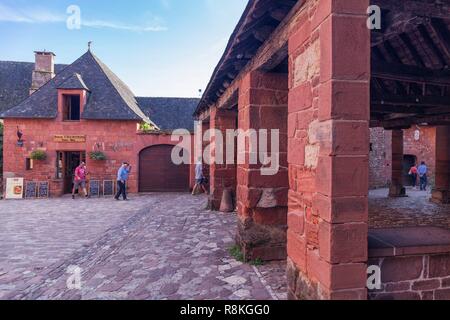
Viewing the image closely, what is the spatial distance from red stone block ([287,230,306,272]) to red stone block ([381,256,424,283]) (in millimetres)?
657

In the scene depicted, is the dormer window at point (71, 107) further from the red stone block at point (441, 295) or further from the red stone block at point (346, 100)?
the red stone block at point (441, 295)

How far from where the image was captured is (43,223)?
7.32 m

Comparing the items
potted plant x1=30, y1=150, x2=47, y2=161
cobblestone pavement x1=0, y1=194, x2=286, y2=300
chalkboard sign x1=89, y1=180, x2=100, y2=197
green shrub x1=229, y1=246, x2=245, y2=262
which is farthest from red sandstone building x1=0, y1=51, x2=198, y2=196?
green shrub x1=229, y1=246, x2=245, y2=262

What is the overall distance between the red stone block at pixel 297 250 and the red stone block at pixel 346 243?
0.49 metres

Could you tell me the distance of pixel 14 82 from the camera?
2038 centimetres

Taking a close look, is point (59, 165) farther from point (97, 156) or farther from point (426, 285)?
point (426, 285)

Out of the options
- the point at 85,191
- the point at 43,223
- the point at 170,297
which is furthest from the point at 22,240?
the point at 85,191


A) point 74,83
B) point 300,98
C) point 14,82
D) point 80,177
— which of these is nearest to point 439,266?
point 300,98

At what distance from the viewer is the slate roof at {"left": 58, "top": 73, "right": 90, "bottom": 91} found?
13164 mm

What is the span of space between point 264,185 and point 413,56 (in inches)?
146

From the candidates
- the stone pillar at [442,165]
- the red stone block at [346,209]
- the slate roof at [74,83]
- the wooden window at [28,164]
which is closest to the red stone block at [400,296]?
the red stone block at [346,209]

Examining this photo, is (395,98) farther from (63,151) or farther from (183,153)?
(63,151)

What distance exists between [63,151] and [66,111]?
5.99 feet

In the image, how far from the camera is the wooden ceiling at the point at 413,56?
2889 millimetres
